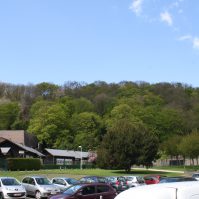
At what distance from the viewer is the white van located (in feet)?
15.8

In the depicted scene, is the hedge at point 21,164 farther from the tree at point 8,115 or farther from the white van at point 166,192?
the tree at point 8,115

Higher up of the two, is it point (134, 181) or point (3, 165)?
point (3, 165)

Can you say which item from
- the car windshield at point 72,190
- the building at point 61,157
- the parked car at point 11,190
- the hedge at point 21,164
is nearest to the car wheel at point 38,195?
the parked car at point 11,190

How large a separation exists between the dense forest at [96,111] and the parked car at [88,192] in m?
64.3

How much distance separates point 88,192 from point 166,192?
19142mm

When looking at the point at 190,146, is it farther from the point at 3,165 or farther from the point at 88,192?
the point at 88,192

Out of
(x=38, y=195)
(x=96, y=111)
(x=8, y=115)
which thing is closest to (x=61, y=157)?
(x=8, y=115)

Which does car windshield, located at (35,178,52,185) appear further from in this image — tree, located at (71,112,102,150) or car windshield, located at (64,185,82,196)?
tree, located at (71,112,102,150)

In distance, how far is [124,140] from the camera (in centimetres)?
6962

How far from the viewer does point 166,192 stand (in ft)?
15.9

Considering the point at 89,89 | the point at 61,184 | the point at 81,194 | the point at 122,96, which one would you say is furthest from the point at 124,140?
the point at 89,89

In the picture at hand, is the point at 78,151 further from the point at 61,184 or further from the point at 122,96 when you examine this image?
the point at 61,184

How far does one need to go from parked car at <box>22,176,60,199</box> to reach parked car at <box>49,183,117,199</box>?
6655mm

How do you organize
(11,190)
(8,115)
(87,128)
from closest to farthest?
(11,190) < (87,128) < (8,115)
